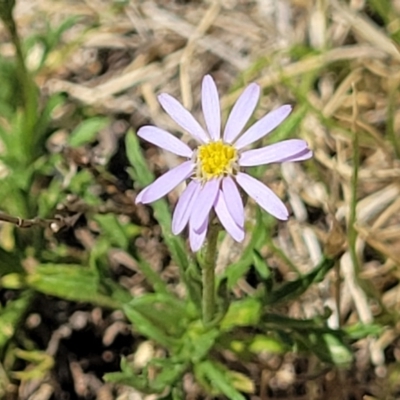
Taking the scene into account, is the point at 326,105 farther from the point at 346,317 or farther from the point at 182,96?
the point at 346,317

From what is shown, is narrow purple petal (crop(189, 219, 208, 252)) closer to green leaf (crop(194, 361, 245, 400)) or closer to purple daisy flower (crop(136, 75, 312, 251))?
purple daisy flower (crop(136, 75, 312, 251))

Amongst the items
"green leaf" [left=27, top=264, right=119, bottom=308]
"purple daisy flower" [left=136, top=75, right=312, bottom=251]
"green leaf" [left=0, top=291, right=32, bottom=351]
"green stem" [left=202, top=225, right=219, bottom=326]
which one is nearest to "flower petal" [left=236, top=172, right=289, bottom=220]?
"purple daisy flower" [left=136, top=75, right=312, bottom=251]

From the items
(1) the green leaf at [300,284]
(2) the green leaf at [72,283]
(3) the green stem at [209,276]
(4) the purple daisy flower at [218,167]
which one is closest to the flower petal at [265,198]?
(4) the purple daisy flower at [218,167]

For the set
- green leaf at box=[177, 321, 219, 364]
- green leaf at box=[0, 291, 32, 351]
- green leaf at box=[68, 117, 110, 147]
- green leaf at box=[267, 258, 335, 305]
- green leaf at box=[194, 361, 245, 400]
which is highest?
green leaf at box=[68, 117, 110, 147]

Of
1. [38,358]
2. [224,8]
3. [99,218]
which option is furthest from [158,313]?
[224,8]

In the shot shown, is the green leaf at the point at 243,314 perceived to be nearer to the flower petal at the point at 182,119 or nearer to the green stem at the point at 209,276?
the green stem at the point at 209,276

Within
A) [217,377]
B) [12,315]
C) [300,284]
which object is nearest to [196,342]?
[217,377]

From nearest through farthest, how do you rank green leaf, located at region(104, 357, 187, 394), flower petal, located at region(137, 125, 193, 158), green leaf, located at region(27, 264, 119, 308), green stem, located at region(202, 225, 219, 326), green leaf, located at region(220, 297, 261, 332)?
green stem, located at region(202, 225, 219, 326), flower petal, located at region(137, 125, 193, 158), green leaf, located at region(104, 357, 187, 394), green leaf, located at region(220, 297, 261, 332), green leaf, located at region(27, 264, 119, 308)
